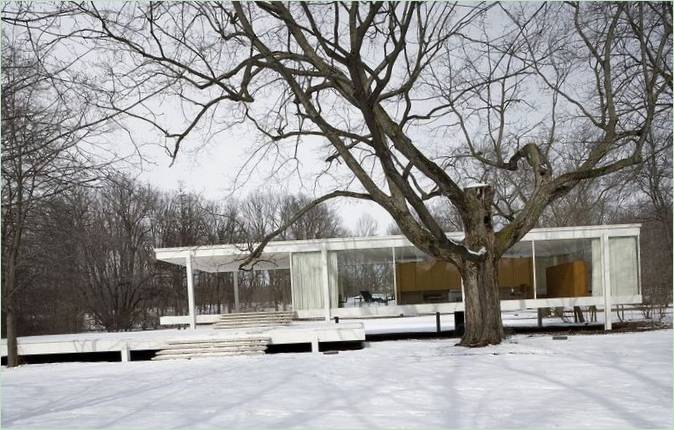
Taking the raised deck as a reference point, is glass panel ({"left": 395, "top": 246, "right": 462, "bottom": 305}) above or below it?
above

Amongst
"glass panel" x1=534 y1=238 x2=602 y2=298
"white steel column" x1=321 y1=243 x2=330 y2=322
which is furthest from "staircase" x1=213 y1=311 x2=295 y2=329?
"glass panel" x1=534 y1=238 x2=602 y2=298

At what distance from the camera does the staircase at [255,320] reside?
55.6ft

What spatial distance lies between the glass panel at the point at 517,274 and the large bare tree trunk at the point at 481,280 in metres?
4.39

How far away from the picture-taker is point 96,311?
3362 centimetres

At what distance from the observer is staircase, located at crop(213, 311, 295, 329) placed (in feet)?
55.6

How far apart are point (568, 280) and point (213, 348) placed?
31.9 feet

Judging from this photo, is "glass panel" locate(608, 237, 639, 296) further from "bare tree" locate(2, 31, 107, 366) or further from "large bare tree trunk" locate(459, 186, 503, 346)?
"bare tree" locate(2, 31, 107, 366)

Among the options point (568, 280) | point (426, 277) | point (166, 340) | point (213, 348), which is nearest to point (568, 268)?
point (568, 280)

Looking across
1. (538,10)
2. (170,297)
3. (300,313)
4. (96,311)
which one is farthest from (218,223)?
(538,10)

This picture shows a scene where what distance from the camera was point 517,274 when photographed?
16812mm

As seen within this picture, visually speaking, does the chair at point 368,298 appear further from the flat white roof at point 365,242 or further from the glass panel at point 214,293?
the glass panel at point 214,293

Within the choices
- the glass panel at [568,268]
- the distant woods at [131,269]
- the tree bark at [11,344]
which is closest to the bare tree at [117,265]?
the distant woods at [131,269]

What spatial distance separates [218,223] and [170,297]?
19.0ft

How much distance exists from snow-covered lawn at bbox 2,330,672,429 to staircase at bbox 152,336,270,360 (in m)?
0.89
